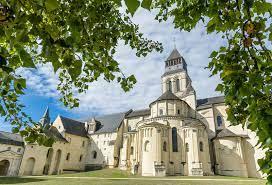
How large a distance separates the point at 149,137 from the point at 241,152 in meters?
16.1

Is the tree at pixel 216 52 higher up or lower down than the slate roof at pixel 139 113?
lower down

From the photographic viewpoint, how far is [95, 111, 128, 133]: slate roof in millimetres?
50281

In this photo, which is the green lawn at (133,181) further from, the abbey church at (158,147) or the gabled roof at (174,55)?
the gabled roof at (174,55)

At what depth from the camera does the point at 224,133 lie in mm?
36281

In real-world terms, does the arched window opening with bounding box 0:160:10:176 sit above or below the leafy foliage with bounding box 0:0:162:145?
below

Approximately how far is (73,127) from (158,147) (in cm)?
2679

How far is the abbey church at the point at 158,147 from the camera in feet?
106

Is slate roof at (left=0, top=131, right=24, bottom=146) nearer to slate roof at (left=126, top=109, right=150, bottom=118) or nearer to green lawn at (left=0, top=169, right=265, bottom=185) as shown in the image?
green lawn at (left=0, top=169, right=265, bottom=185)

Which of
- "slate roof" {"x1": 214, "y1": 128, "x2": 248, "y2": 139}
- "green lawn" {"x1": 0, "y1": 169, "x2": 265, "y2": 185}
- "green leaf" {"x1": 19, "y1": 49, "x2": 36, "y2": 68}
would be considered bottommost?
"green lawn" {"x1": 0, "y1": 169, "x2": 265, "y2": 185}

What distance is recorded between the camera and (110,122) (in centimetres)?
5347

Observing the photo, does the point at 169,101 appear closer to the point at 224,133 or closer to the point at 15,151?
the point at 224,133

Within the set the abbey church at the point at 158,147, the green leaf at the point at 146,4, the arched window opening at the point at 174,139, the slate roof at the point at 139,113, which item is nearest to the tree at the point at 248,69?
the green leaf at the point at 146,4

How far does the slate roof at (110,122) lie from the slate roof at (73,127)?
13.4 feet

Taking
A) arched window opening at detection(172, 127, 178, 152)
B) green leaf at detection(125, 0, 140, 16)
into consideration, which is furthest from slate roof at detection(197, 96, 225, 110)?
green leaf at detection(125, 0, 140, 16)
